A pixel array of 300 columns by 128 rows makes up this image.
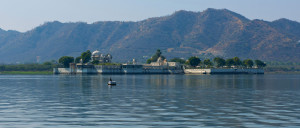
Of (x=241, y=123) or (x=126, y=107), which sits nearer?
(x=241, y=123)

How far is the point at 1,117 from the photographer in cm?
4516

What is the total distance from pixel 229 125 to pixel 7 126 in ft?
62.0

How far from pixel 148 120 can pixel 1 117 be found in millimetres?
14548

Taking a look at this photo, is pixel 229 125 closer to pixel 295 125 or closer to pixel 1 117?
pixel 295 125

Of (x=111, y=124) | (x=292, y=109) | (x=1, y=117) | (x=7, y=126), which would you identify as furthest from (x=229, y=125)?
(x=1, y=117)

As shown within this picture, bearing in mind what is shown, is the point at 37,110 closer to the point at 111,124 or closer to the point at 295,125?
the point at 111,124

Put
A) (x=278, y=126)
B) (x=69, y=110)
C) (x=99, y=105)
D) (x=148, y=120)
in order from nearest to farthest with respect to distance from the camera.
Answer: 1. (x=278, y=126)
2. (x=148, y=120)
3. (x=69, y=110)
4. (x=99, y=105)

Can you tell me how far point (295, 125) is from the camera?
39500mm

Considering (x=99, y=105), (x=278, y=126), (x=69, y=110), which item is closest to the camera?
(x=278, y=126)

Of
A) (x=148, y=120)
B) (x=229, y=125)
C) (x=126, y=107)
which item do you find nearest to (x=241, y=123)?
(x=229, y=125)

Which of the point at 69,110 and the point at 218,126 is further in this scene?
the point at 69,110

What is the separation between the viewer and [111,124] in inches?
1587

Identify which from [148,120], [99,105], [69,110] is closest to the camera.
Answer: [148,120]

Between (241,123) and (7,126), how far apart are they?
2019 centimetres
